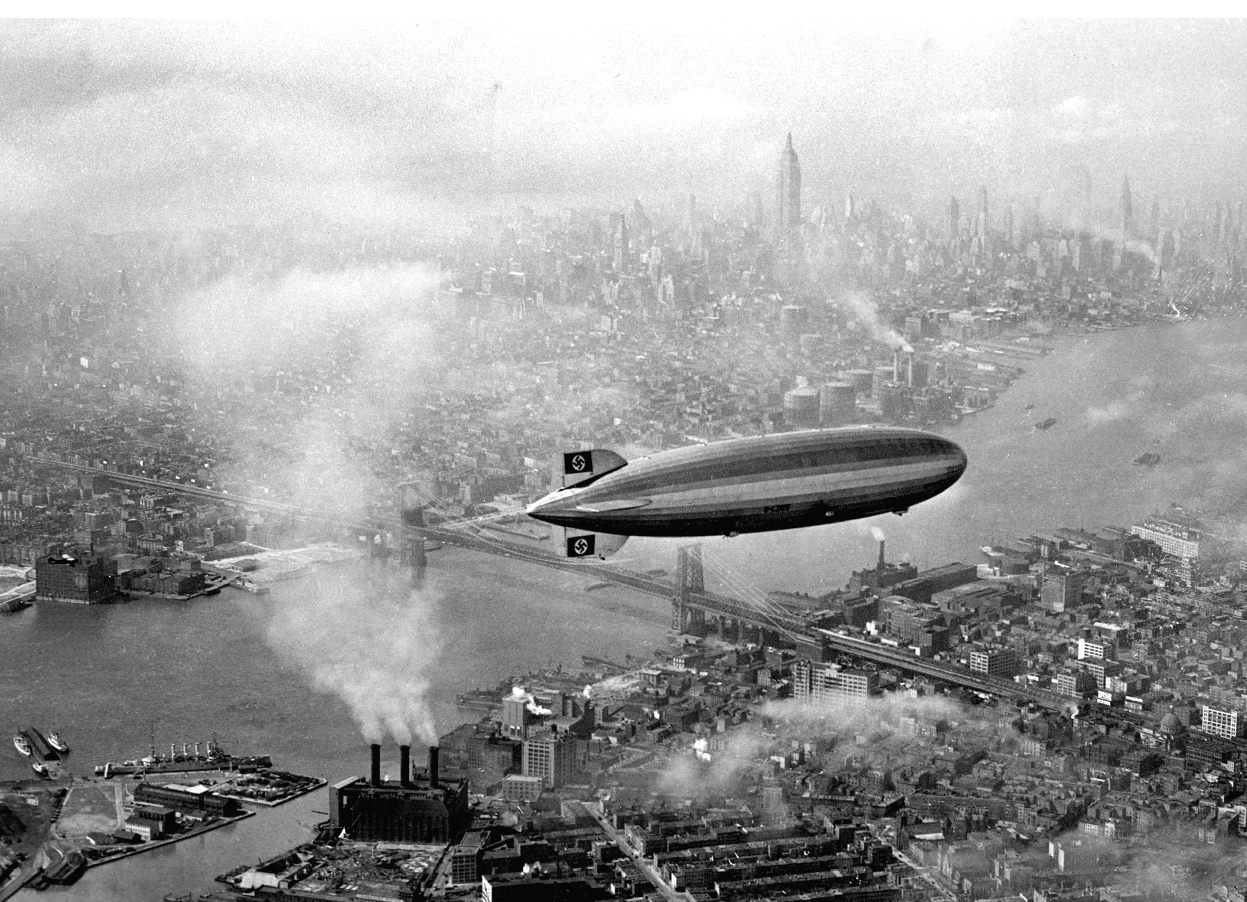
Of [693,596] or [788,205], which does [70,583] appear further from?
[788,205]

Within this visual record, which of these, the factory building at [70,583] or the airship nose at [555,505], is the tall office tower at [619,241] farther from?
the airship nose at [555,505]

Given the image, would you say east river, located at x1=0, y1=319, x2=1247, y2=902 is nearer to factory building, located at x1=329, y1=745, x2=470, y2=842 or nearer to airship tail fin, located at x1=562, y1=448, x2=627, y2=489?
factory building, located at x1=329, y1=745, x2=470, y2=842

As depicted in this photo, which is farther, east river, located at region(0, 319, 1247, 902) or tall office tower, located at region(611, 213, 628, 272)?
tall office tower, located at region(611, 213, 628, 272)

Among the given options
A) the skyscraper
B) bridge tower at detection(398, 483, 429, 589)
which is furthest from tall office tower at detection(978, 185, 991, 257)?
bridge tower at detection(398, 483, 429, 589)

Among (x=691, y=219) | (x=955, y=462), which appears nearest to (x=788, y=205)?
(x=691, y=219)

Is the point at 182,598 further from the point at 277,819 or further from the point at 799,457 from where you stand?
the point at 799,457

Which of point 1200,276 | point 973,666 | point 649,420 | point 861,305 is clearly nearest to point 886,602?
point 973,666
